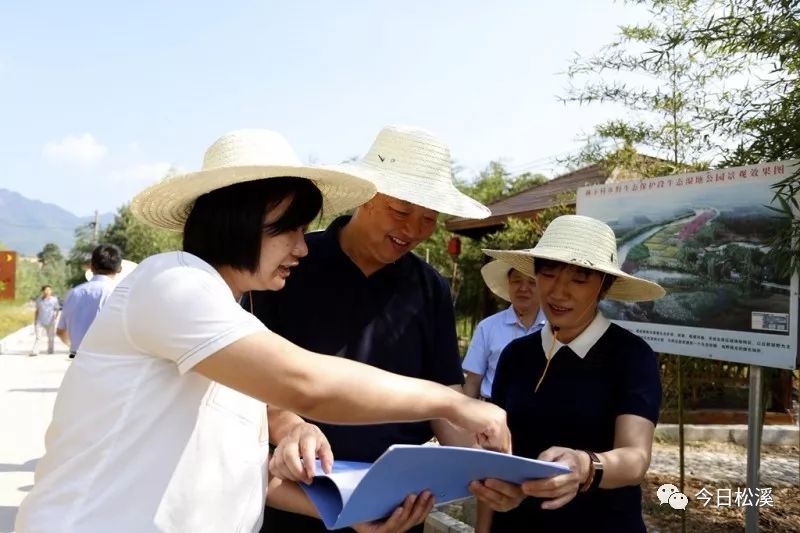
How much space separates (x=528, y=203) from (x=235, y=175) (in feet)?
29.1

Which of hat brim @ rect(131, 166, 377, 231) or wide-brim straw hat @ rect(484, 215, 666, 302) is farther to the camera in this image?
wide-brim straw hat @ rect(484, 215, 666, 302)

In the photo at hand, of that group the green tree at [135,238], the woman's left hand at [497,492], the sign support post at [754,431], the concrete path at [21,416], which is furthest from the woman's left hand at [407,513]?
the green tree at [135,238]

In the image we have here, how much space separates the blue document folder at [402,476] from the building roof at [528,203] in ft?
24.3

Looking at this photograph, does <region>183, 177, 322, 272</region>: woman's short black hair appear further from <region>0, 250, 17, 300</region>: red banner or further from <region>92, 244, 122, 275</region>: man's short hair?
<region>0, 250, 17, 300</region>: red banner

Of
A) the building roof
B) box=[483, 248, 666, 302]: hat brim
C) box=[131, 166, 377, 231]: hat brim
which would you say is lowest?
box=[483, 248, 666, 302]: hat brim

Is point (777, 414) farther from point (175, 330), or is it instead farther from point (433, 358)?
point (175, 330)

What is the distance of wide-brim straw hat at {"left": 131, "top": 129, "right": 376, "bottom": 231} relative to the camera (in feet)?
4.44

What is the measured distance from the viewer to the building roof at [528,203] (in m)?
9.17

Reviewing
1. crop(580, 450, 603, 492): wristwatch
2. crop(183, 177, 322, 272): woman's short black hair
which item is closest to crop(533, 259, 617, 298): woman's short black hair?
crop(580, 450, 603, 492): wristwatch

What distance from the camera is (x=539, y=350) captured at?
2158 millimetres

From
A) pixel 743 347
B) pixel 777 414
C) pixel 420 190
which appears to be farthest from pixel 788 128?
pixel 777 414

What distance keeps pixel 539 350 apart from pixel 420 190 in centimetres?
63

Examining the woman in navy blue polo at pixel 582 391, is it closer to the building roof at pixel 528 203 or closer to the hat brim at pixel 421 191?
the hat brim at pixel 421 191

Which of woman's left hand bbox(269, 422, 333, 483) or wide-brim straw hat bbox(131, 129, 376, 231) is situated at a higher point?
wide-brim straw hat bbox(131, 129, 376, 231)
